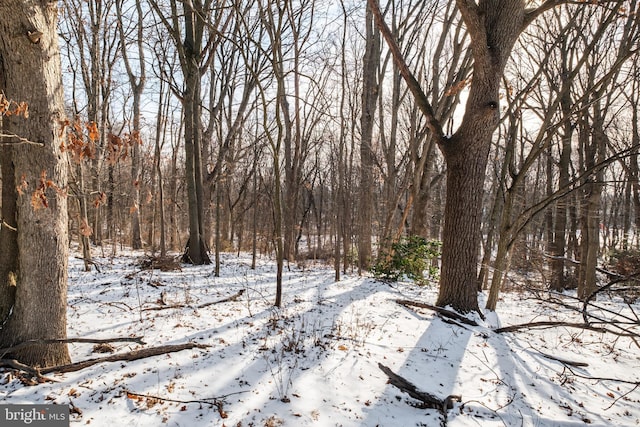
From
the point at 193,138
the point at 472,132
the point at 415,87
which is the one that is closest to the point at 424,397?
the point at 472,132

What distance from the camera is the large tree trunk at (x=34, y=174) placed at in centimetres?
284

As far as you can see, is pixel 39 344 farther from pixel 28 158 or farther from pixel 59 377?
pixel 28 158

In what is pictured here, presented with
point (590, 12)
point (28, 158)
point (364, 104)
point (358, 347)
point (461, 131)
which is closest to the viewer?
point (28, 158)

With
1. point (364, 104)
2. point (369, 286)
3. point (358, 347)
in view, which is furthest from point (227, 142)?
point (358, 347)

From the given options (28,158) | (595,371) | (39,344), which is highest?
(28,158)

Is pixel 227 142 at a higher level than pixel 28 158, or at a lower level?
higher

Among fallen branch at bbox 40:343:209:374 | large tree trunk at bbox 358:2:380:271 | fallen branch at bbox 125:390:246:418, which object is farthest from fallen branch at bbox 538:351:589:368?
large tree trunk at bbox 358:2:380:271

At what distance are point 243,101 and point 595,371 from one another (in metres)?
11.3

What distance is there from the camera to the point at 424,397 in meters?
3.06

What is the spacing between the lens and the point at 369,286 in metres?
7.55

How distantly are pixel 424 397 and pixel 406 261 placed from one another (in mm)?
5469

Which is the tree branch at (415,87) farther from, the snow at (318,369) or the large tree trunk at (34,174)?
the large tree trunk at (34,174)

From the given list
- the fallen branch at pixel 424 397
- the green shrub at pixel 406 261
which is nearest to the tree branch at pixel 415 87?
the fallen branch at pixel 424 397

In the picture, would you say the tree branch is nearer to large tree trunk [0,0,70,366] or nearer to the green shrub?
the green shrub
